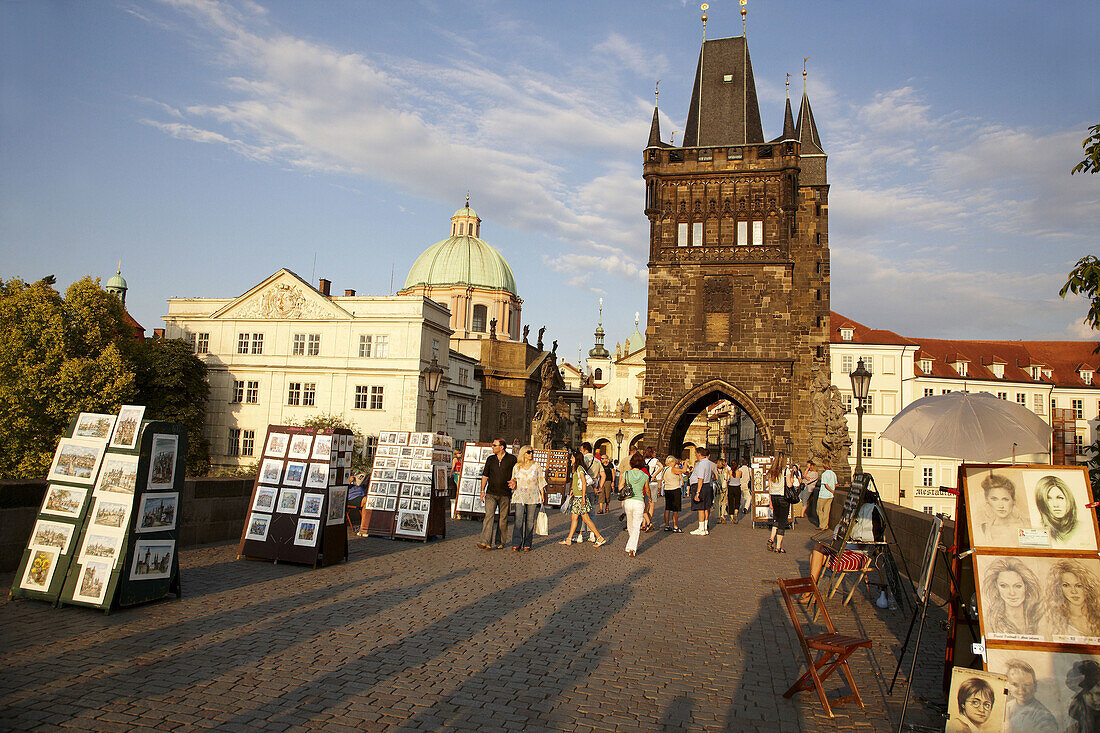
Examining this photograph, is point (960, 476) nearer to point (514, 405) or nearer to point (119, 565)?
point (119, 565)

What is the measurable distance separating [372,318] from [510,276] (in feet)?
104

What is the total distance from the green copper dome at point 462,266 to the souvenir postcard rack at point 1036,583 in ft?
223

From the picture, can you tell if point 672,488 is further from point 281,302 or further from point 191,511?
point 281,302

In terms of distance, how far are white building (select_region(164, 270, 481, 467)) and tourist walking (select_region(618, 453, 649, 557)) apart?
30899mm

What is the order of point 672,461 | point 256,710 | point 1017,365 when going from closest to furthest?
point 256,710 < point 672,461 < point 1017,365

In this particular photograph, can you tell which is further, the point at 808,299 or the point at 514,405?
the point at 514,405

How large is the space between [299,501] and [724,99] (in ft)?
121

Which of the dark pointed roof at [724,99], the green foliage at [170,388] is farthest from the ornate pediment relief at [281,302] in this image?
the dark pointed roof at [724,99]

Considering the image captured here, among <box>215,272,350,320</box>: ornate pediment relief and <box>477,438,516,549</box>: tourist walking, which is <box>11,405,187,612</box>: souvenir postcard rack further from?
<box>215,272,350,320</box>: ornate pediment relief

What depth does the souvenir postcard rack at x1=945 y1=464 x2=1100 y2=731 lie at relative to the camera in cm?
501

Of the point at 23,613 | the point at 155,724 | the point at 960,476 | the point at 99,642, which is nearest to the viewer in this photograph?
the point at 155,724

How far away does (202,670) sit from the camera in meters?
5.99

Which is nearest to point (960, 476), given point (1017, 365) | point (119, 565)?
point (119, 565)

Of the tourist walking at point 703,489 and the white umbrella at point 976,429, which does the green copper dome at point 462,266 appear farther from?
the white umbrella at point 976,429
